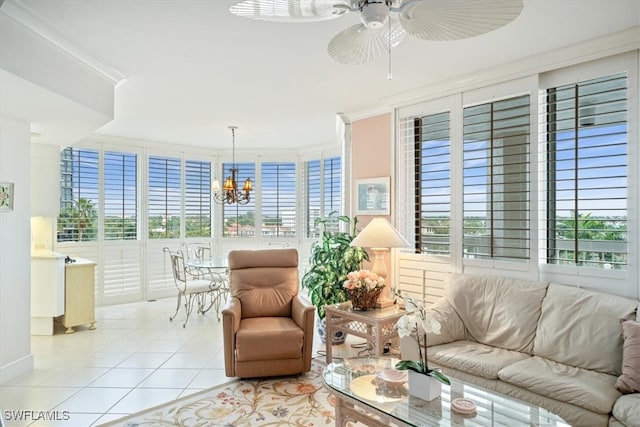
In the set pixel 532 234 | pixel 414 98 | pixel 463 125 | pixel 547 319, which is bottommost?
pixel 547 319

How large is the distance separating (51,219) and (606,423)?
6.31m

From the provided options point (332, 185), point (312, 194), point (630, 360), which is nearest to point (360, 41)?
point (630, 360)

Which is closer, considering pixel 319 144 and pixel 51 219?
pixel 51 219

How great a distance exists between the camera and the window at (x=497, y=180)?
130 inches

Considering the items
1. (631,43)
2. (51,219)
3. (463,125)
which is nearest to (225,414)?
(463,125)

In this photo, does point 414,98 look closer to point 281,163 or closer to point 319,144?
point 319,144

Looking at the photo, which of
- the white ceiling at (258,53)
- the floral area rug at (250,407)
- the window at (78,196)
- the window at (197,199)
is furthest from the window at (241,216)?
the floral area rug at (250,407)

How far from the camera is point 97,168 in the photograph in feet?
→ 20.0

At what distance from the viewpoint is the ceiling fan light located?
5.22ft

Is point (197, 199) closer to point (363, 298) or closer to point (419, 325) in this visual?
point (363, 298)

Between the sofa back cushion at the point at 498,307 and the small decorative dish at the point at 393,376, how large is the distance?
111cm

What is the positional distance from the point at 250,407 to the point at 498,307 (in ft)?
6.78

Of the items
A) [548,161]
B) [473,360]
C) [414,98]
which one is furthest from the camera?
[414,98]

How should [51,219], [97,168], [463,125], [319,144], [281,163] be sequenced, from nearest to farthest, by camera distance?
[463,125]
[51,219]
[97,168]
[319,144]
[281,163]
